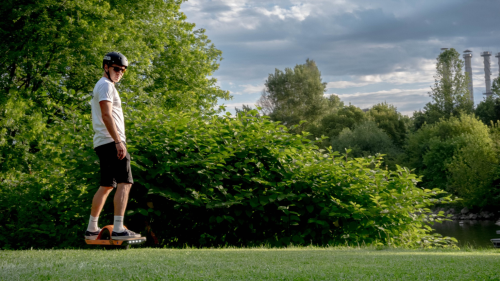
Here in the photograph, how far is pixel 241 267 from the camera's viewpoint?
414 centimetres

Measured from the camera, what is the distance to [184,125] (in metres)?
8.16

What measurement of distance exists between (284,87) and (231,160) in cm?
6142

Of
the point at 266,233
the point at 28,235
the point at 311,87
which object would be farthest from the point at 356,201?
the point at 311,87

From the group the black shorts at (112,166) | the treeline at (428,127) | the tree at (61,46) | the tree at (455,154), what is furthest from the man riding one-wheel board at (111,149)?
the tree at (455,154)

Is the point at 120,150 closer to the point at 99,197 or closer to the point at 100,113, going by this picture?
the point at 100,113

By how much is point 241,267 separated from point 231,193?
165 inches

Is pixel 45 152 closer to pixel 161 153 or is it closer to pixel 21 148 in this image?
pixel 161 153

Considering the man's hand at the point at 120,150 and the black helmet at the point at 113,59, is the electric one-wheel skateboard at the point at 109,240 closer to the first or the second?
the man's hand at the point at 120,150

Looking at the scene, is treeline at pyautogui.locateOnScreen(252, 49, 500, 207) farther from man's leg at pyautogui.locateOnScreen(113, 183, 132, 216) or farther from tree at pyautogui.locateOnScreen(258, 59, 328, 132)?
man's leg at pyautogui.locateOnScreen(113, 183, 132, 216)

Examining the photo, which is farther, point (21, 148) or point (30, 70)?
point (30, 70)

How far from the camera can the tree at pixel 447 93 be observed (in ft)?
201

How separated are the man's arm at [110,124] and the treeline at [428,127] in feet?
104

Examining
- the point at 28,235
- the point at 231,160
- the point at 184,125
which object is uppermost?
the point at 184,125

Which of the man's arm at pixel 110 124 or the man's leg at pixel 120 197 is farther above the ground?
the man's arm at pixel 110 124
